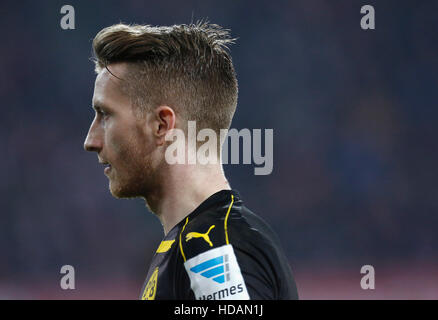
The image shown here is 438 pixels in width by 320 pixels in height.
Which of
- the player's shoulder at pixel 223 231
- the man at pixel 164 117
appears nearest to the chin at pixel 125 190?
the man at pixel 164 117

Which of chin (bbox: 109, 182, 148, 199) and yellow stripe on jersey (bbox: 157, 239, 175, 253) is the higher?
chin (bbox: 109, 182, 148, 199)

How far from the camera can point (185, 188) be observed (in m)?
1.88

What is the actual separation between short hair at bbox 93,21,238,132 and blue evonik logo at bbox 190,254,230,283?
55 centimetres

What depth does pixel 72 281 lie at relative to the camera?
24.8 feet

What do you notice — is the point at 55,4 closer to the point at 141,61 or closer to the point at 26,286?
the point at 26,286

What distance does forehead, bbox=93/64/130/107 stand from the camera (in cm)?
193

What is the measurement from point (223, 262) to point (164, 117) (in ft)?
1.99

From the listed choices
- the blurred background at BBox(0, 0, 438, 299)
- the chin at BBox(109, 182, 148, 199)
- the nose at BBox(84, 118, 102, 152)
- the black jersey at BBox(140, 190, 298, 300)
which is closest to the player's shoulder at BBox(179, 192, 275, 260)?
the black jersey at BBox(140, 190, 298, 300)

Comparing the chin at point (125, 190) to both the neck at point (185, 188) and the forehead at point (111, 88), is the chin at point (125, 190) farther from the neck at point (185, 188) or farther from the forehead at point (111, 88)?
the forehead at point (111, 88)

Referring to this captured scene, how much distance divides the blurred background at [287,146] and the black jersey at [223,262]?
236 inches

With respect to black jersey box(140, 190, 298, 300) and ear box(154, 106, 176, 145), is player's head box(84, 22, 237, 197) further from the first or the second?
black jersey box(140, 190, 298, 300)

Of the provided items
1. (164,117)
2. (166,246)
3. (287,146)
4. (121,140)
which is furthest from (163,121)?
(287,146)

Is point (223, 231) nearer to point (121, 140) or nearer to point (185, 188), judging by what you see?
point (185, 188)

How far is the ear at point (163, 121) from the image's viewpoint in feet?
6.23
